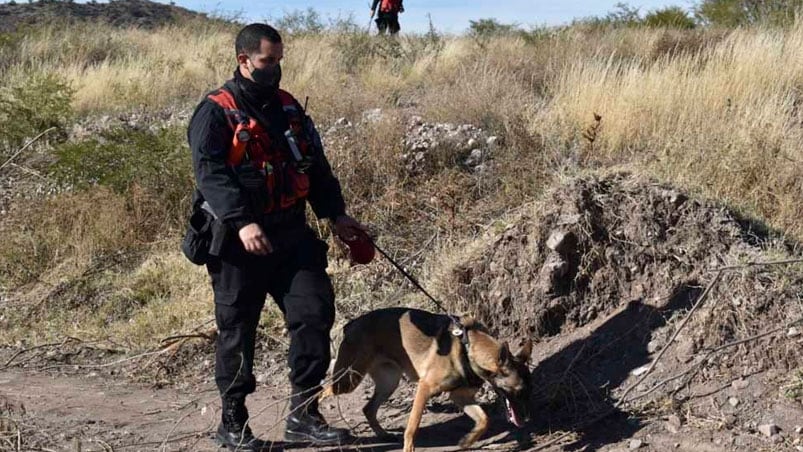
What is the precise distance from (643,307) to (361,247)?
5.74 feet

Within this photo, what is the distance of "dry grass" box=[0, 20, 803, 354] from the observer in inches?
278

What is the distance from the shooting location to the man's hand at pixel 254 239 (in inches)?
167

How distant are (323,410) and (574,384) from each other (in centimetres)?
153

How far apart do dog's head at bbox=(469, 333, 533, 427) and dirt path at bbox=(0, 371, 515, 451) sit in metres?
0.37

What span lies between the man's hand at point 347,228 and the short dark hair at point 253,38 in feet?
3.25

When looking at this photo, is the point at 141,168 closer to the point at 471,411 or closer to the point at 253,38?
the point at 253,38

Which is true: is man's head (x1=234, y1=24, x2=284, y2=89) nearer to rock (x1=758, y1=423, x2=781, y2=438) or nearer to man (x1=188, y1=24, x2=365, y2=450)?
man (x1=188, y1=24, x2=365, y2=450)

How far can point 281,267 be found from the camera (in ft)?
15.5

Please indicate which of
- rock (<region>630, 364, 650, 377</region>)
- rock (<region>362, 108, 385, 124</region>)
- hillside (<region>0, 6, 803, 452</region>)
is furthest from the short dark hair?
rock (<region>362, 108, 385, 124</region>)

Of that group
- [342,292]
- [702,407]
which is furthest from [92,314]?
[702,407]

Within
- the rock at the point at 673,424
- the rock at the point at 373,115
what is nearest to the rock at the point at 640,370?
the rock at the point at 673,424

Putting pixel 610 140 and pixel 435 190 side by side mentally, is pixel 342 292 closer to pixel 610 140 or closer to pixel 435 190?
pixel 435 190

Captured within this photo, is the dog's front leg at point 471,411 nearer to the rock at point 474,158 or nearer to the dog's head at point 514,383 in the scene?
the dog's head at point 514,383

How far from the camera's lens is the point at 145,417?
5.73 metres
